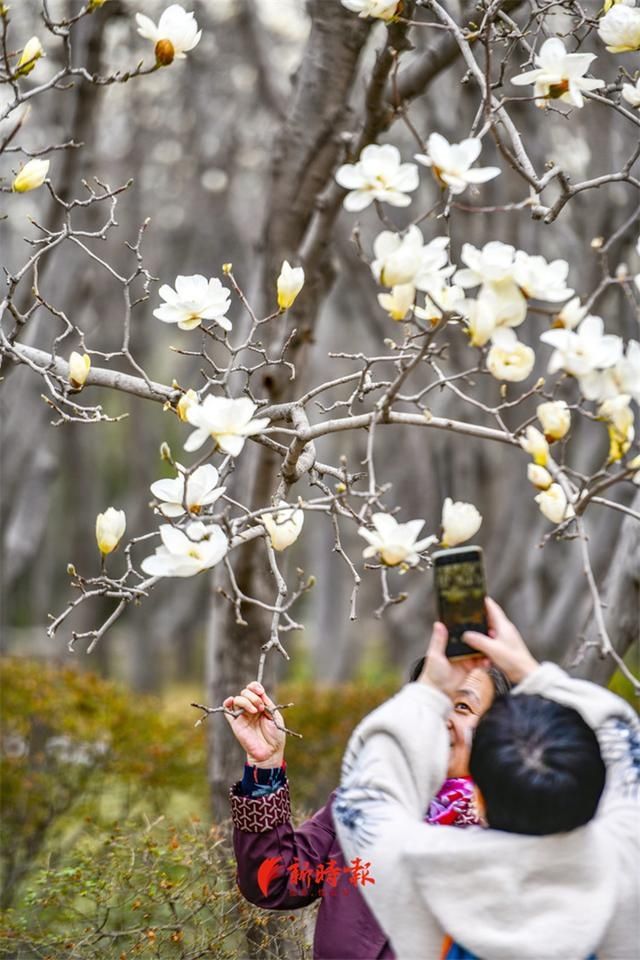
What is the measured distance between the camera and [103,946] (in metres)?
2.64

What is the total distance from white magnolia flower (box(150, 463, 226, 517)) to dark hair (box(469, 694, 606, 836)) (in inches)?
26.5

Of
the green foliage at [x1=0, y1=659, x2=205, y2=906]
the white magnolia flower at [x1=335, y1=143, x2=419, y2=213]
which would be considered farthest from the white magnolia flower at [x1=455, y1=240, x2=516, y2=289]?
the green foliage at [x1=0, y1=659, x2=205, y2=906]

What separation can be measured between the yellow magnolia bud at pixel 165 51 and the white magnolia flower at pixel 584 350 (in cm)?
120

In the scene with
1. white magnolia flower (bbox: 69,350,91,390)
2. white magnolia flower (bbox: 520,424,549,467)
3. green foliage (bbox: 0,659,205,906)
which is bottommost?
green foliage (bbox: 0,659,205,906)

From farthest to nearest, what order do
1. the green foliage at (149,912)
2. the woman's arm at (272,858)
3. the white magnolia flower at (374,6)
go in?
the green foliage at (149,912) < the white magnolia flower at (374,6) < the woman's arm at (272,858)

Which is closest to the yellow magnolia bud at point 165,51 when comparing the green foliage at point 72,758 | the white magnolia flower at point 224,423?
the white magnolia flower at point 224,423

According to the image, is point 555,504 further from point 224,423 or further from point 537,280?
point 224,423

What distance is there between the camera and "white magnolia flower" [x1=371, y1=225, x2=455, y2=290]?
6.06 ft

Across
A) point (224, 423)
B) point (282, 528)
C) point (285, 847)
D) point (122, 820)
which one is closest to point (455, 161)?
point (224, 423)

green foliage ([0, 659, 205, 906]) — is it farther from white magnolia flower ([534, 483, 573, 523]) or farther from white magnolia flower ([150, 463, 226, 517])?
white magnolia flower ([534, 483, 573, 523])

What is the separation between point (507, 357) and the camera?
1.88 metres

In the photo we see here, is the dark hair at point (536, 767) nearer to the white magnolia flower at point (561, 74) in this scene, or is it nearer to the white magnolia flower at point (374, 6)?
the white magnolia flower at point (561, 74)

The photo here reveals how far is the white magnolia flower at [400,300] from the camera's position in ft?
6.20

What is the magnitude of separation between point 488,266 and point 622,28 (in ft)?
2.67
